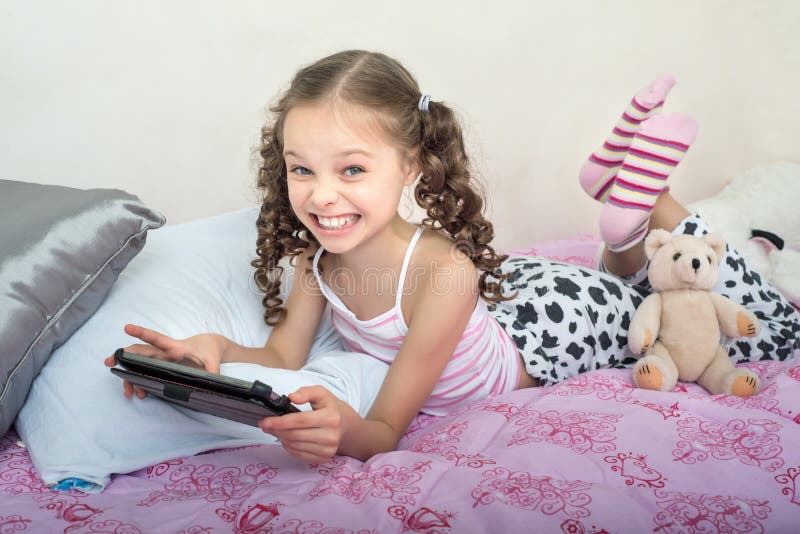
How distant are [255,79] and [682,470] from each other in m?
1.37

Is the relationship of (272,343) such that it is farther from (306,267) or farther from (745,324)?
(745,324)

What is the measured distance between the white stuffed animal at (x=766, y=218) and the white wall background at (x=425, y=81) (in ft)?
1.32

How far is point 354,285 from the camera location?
1.27 m

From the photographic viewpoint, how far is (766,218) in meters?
1.86

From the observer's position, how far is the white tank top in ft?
4.02

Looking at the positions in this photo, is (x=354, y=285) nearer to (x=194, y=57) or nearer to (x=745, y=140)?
(x=194, y=57)

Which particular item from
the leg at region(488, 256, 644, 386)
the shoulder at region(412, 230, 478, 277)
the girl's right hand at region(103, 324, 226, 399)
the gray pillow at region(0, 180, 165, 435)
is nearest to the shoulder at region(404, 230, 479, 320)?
the shoulder at region(412, 230, 478, 277)

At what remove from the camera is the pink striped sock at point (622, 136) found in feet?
5.29

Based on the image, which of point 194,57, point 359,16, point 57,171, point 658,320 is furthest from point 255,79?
point 658,320

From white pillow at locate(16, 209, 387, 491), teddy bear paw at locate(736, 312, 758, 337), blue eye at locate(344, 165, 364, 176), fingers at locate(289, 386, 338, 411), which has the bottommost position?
white pillow at locate(16, 209, 387, 491)

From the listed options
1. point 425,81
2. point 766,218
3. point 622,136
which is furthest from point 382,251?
point 766,218

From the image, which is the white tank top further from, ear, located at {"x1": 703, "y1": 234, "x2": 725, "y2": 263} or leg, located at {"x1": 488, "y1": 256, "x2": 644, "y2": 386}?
ear, located at {"x1": 703, "y1": 234, "x2": 725, "y2": 263}

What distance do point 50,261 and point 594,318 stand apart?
0.91 m

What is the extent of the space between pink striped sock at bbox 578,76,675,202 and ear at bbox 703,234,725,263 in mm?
361
